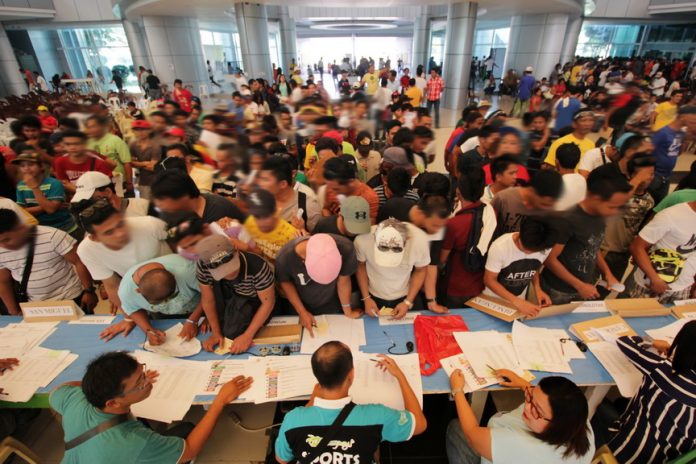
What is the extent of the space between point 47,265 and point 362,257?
2081 millimetres

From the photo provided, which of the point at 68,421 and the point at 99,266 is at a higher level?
the point at 99,266

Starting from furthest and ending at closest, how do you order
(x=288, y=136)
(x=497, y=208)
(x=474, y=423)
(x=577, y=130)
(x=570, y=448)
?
(x=288, y=136) < (x=577, y=130) < (x=497, y=208) < (x=474, y=423) < (x=570, y=448)

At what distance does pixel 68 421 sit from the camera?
4.61 ft

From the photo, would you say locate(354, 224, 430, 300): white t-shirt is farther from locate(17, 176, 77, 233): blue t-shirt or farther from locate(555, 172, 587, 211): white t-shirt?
locate(17, 176, 77, 233): blue t-shirt

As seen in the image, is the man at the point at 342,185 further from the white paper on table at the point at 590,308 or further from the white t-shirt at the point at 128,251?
the white paper on table at the point at 590,308

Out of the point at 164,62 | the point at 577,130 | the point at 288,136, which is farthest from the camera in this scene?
the point at 164,62

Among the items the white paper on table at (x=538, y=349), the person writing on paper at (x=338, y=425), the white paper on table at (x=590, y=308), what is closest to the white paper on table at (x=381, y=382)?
the person writing on paper at (x=338, y=425)

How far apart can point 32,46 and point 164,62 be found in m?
8.50

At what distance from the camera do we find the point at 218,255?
1703 mm

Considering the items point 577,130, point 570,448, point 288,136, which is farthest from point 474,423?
point 288,136

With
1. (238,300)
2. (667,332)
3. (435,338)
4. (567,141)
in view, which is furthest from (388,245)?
(567,141)

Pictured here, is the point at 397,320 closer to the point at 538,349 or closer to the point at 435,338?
the point at 435,338

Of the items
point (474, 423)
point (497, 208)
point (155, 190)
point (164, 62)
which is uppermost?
point (164, 62)

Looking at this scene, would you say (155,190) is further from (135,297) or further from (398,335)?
(398,335)
